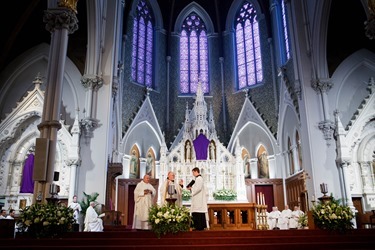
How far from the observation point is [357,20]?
17.3 metres

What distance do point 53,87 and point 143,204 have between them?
4.36 metres

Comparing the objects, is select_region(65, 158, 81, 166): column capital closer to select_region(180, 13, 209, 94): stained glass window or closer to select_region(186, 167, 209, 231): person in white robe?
select_region(186, 167, 209, 231): person in white robe

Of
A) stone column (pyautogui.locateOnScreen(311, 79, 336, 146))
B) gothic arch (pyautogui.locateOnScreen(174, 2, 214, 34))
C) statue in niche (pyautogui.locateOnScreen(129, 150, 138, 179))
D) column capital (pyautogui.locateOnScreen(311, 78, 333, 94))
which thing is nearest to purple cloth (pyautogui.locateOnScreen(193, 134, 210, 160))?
statue in niche (pyautogui.locateOnScreen(129, 150, 138, 179))

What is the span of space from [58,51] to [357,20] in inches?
539

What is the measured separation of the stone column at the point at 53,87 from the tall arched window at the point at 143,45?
13286 mm

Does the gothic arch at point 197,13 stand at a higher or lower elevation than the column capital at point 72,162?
higher

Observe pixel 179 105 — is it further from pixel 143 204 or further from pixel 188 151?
pixel 143 204

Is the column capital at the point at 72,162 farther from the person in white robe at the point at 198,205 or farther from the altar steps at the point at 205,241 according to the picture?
the altar steps at the point at 205,241

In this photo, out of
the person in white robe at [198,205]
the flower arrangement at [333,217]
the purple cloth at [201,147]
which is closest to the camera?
the flower arrangement at [333,217]

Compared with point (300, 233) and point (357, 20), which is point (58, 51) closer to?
point (300, 233)

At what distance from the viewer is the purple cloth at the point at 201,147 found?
20594mm

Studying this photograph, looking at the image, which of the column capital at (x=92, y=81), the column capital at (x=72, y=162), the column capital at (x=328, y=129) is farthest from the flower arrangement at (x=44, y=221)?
the column capital at (x=328, y=129)

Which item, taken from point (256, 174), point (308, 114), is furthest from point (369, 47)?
point (256, 174)

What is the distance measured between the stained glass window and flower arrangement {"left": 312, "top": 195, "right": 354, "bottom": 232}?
1867cm
